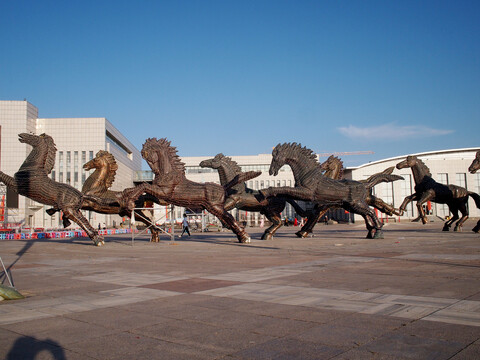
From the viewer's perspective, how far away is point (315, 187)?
16.2 m

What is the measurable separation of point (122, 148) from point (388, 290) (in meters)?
72.1

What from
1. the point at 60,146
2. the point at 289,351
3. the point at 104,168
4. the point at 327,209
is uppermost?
the point at 60,146

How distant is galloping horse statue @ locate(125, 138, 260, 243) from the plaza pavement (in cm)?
754

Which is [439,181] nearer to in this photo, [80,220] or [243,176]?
[243,176]

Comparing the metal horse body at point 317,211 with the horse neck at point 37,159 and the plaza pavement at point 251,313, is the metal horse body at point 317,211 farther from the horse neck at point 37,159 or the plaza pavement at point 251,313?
the horse neck at point 37,159

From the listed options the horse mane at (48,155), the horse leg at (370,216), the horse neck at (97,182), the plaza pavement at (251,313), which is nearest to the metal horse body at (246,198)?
the horse leg at (370,216)

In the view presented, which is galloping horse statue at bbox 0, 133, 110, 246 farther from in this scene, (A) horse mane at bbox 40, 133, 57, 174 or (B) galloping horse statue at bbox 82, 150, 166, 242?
(B) galloping horse statue at bbox 82, 150, 166, 242

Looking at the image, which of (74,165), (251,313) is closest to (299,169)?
(251,313)

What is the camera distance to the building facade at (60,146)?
5319 centimetres

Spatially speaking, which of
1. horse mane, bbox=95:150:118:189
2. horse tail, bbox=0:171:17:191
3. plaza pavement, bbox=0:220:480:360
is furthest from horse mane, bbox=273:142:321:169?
horse tail, bbox=0:171:17:191

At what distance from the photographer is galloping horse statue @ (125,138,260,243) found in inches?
612

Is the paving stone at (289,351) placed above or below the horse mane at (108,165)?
below

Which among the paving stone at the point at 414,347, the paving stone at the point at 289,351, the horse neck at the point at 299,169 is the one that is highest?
the horse neck at the point at 299,169

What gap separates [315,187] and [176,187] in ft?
17.6
